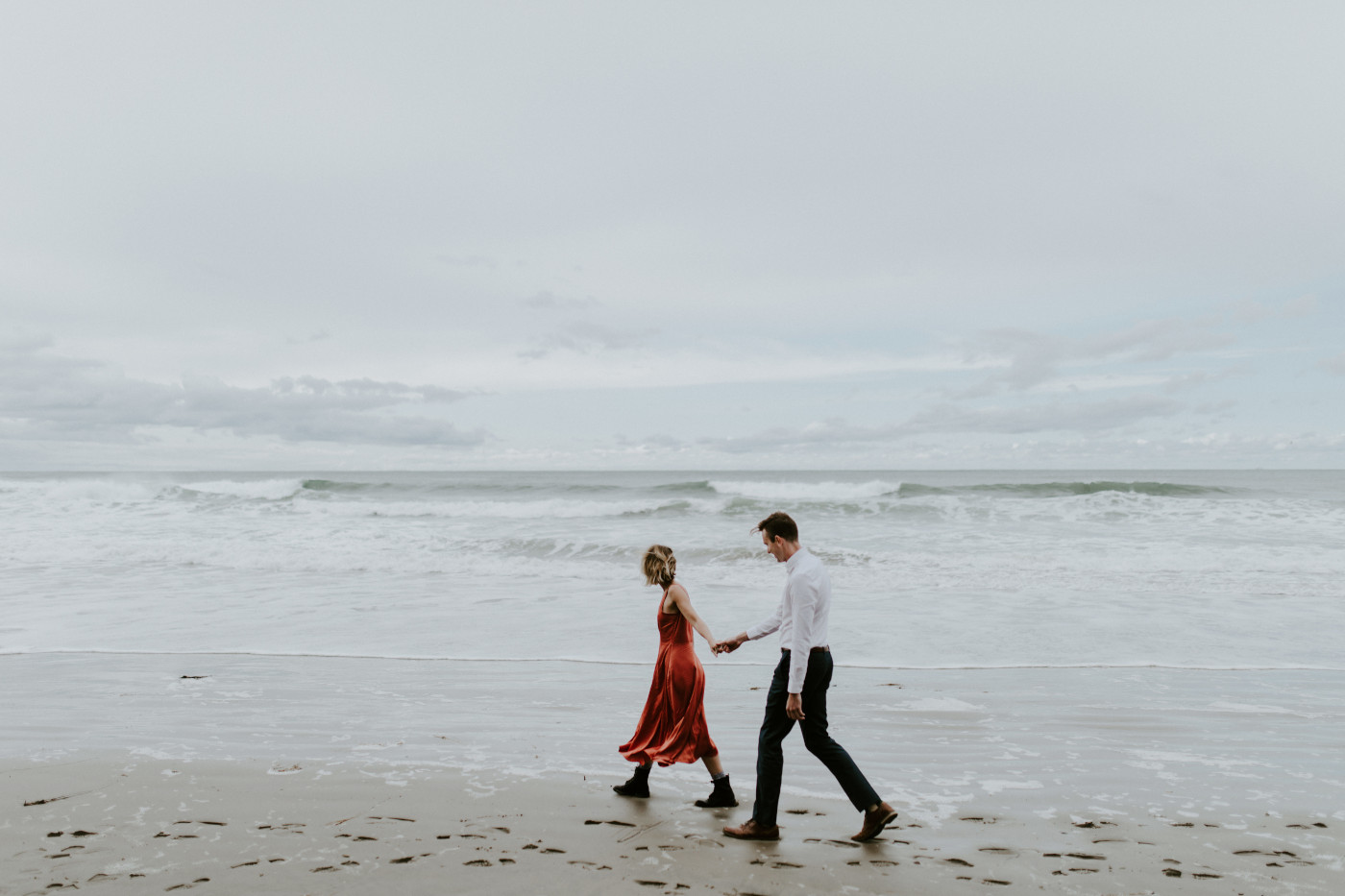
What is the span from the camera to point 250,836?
449 centimetres

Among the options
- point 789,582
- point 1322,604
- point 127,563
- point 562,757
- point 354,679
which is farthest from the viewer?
point 127,563

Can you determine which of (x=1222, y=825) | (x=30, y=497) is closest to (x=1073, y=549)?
(x=1222, y=825)

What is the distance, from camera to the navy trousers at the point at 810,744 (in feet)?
14.7

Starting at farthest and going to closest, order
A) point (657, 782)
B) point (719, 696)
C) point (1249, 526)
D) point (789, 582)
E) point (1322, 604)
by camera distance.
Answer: point (1249, 526)
point (1322, 604)
point (719, 696)
point (657, 782)
point (789, 582)

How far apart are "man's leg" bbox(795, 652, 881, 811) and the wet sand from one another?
272 mm

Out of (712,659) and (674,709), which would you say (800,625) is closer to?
(674,709)

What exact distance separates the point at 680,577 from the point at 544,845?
38.9ft

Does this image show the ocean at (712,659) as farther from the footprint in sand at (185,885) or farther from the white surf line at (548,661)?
the footprint in sand at (185,885)

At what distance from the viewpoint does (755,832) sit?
4496 millimetres

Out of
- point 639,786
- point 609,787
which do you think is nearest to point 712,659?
point 609,787

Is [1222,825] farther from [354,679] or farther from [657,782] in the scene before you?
[354,679]

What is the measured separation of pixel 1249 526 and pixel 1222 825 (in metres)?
23.2

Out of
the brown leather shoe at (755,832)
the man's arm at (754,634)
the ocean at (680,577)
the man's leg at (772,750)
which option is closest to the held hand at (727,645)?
the man's arm at (754,634)

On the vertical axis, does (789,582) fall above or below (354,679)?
above
